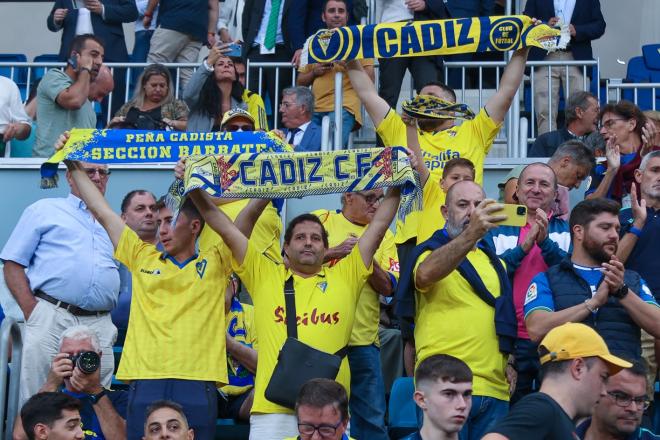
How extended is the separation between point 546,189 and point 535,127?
177 inches

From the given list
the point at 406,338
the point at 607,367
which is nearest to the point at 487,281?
the point at 406,338

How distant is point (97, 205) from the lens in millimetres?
9180

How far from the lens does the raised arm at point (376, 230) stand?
8789mm

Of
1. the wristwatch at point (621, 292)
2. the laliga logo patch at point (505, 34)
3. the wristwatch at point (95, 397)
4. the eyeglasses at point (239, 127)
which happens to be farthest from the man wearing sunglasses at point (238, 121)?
the wristwatch at point (621, 292)

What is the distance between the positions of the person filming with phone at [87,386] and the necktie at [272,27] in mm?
5521

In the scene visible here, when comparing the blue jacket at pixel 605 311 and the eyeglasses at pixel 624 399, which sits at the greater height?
the blue jacket at pixel 605 311

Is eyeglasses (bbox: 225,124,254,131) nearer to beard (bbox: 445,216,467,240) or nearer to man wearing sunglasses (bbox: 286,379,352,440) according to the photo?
beard (bbox: 445,216,467,240)

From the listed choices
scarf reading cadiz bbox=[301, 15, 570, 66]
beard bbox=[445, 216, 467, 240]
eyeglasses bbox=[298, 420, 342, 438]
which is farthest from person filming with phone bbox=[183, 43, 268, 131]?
eyeglasses bbox=[298, 420, 342, 438]

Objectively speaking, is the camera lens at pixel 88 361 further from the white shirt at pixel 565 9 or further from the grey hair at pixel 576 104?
the white shirt at pixel 565 9

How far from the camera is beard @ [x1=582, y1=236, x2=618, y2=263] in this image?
8867 millimetres

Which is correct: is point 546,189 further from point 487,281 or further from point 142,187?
point 142,187

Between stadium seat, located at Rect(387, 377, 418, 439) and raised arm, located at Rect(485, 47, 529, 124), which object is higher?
raised arm, located at Rect(485, 47, 529, 124)

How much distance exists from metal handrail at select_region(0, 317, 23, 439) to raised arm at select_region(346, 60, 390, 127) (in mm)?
2893

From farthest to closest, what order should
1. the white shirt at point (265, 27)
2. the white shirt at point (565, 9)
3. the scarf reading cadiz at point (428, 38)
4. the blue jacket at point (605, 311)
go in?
the white shirt at point (565, 9)
the white shirt at point (265, 27)
the scarf reading cadiz at point (428, 38)
the blue jacket at point (605, 311)
